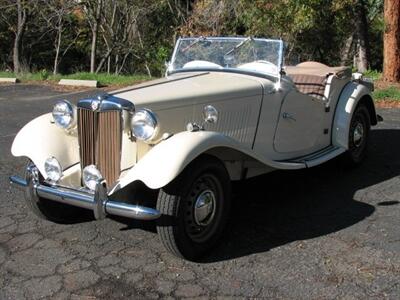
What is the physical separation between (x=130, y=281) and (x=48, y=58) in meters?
19.8

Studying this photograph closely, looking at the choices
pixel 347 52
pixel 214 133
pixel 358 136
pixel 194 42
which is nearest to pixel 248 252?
pixel 214 133

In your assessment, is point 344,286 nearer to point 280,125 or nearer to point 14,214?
point 280,125

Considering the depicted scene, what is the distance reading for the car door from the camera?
5.30 metres

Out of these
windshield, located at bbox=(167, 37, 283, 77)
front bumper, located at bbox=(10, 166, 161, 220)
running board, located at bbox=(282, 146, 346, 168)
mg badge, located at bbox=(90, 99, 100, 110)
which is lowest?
running board, located at bbox=(282, 146, 346, 168)

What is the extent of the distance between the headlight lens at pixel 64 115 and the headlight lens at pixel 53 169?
0.37m

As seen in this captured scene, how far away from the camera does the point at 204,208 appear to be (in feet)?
13.6

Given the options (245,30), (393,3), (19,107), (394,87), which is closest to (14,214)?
(19,107)

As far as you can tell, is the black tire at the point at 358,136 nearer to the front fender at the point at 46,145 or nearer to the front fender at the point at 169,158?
the front fender at the point at 169,158

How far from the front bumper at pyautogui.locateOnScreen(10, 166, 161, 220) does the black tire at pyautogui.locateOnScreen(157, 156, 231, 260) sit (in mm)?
161

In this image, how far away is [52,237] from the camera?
14.9 feet

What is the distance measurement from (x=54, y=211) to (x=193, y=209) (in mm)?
1350

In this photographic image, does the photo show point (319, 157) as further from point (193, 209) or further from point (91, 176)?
point (91, 176)

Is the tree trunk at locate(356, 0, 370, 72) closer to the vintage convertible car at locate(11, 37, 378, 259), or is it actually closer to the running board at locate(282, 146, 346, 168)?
the running board at locate(282, 146, 346, 168)

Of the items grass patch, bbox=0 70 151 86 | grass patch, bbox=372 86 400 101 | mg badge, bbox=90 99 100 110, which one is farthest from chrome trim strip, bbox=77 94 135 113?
grass patch, bbox=0 70 151 86
